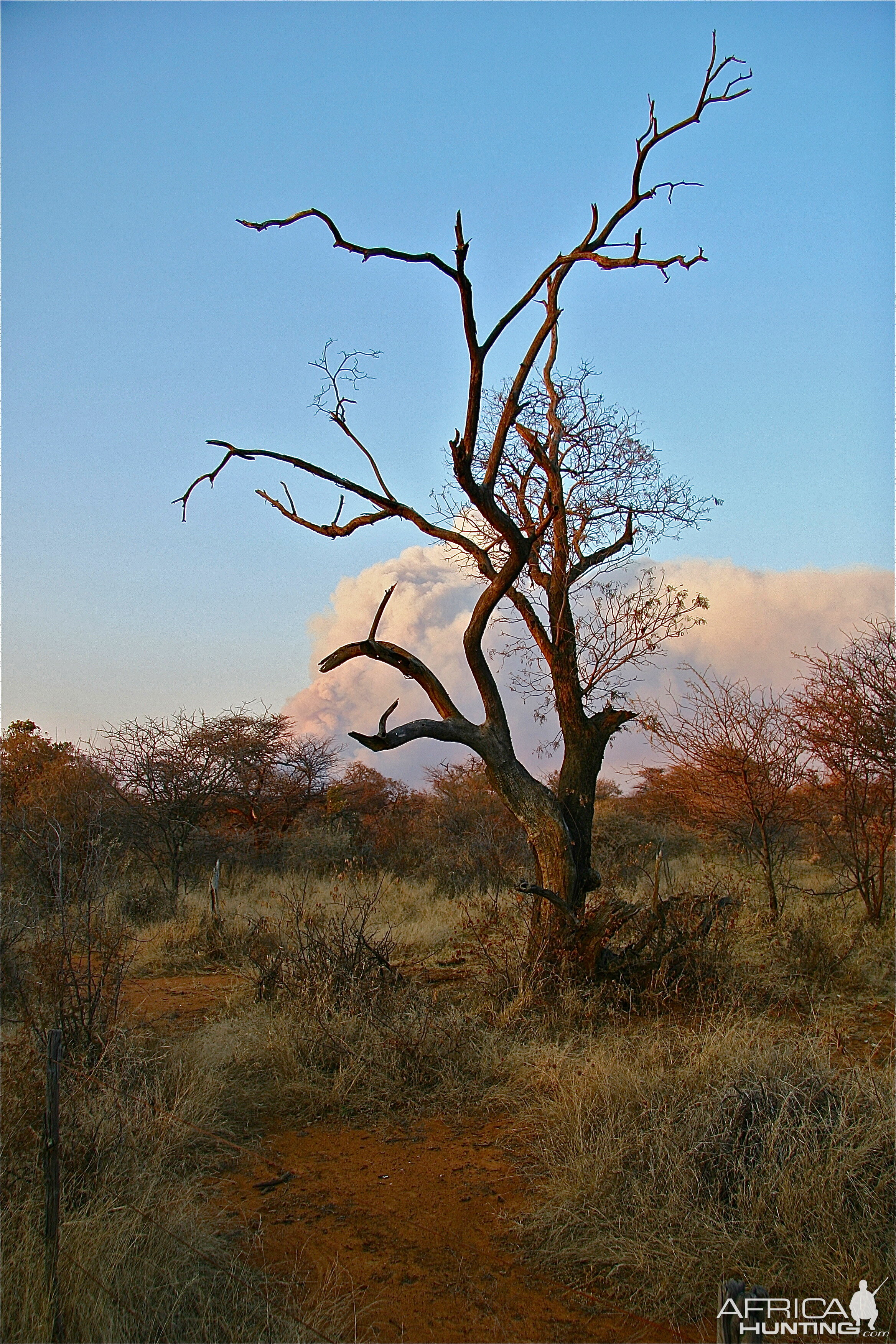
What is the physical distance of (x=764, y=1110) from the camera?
446 centimetres

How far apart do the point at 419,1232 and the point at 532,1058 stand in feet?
6.87

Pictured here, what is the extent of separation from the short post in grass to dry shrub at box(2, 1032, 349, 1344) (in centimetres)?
5

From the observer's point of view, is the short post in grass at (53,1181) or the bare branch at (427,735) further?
the bare branch at (427,735)

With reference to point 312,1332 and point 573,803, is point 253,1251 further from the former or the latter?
point 573,803

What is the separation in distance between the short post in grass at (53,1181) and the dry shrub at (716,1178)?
2124mm

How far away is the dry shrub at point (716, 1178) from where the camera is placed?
12.1 feet

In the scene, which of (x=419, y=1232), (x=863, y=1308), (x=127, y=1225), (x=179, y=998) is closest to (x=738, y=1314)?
(x=863, y=1308)

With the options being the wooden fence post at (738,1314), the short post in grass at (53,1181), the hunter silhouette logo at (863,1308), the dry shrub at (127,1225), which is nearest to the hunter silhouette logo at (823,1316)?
the hunter silhouette logo at (863,1308)

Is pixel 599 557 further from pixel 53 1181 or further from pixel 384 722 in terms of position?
pixel 53 1181

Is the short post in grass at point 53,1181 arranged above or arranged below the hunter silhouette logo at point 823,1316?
above

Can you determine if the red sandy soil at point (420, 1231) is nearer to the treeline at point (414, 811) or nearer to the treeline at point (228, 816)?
the treeline at point (414, 811)

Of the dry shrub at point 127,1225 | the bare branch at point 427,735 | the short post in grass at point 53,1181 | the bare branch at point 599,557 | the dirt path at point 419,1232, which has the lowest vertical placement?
the dirt path at point 419,1232

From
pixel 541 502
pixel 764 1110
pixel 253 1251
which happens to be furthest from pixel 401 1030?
pixel 541 502

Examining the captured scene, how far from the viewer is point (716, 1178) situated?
4.12m
